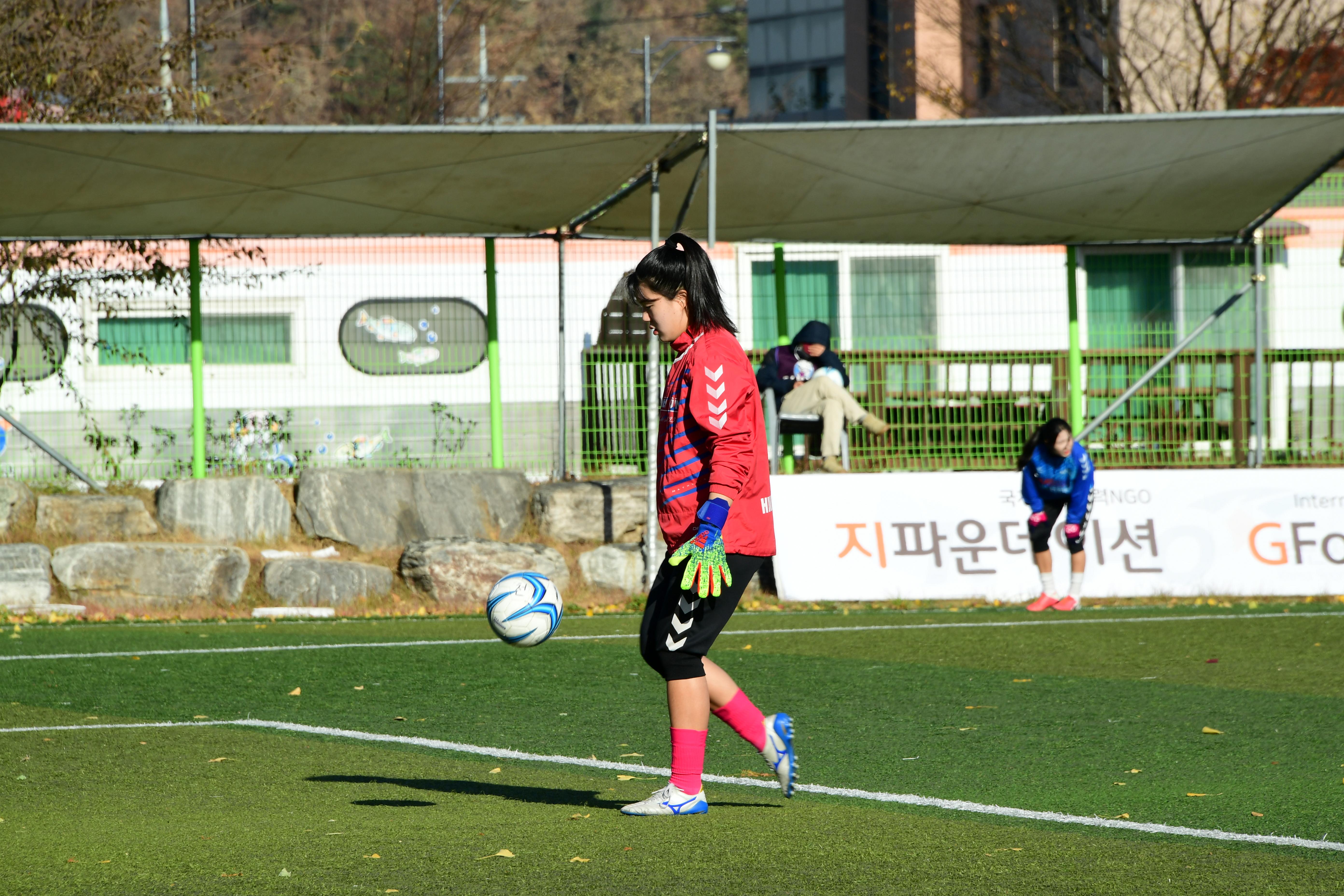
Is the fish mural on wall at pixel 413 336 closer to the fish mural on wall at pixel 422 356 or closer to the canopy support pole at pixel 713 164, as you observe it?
the fish mural on wall at pixel 422 356

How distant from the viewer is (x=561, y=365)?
14.2m

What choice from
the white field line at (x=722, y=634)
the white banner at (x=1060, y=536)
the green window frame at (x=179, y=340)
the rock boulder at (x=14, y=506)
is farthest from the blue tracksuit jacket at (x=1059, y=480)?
the rock boulder at (x=14, y=506)

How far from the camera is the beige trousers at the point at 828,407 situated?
13555 millimetres

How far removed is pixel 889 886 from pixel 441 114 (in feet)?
89.7

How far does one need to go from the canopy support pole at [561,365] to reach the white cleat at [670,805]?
30.3ft

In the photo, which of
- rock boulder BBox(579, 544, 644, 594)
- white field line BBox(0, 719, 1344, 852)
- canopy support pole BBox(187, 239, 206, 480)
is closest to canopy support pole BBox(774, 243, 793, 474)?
rock boulder BBox(579, 544, 644, 594)

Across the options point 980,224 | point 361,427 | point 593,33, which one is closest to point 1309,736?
point 980,224

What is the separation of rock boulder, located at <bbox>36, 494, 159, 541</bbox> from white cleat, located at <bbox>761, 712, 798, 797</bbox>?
9099 mm

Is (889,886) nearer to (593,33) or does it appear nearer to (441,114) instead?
(441,114)

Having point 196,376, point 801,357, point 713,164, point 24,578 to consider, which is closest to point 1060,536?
point 801,357

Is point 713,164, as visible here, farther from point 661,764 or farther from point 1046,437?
point 661,764

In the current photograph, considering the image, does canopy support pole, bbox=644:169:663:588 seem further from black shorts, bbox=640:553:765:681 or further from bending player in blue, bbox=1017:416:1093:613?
black shorts, bbox=640:553:765:681

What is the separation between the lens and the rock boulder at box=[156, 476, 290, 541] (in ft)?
42.9

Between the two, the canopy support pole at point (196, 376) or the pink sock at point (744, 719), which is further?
the canopy support pole at point (196, 376)
